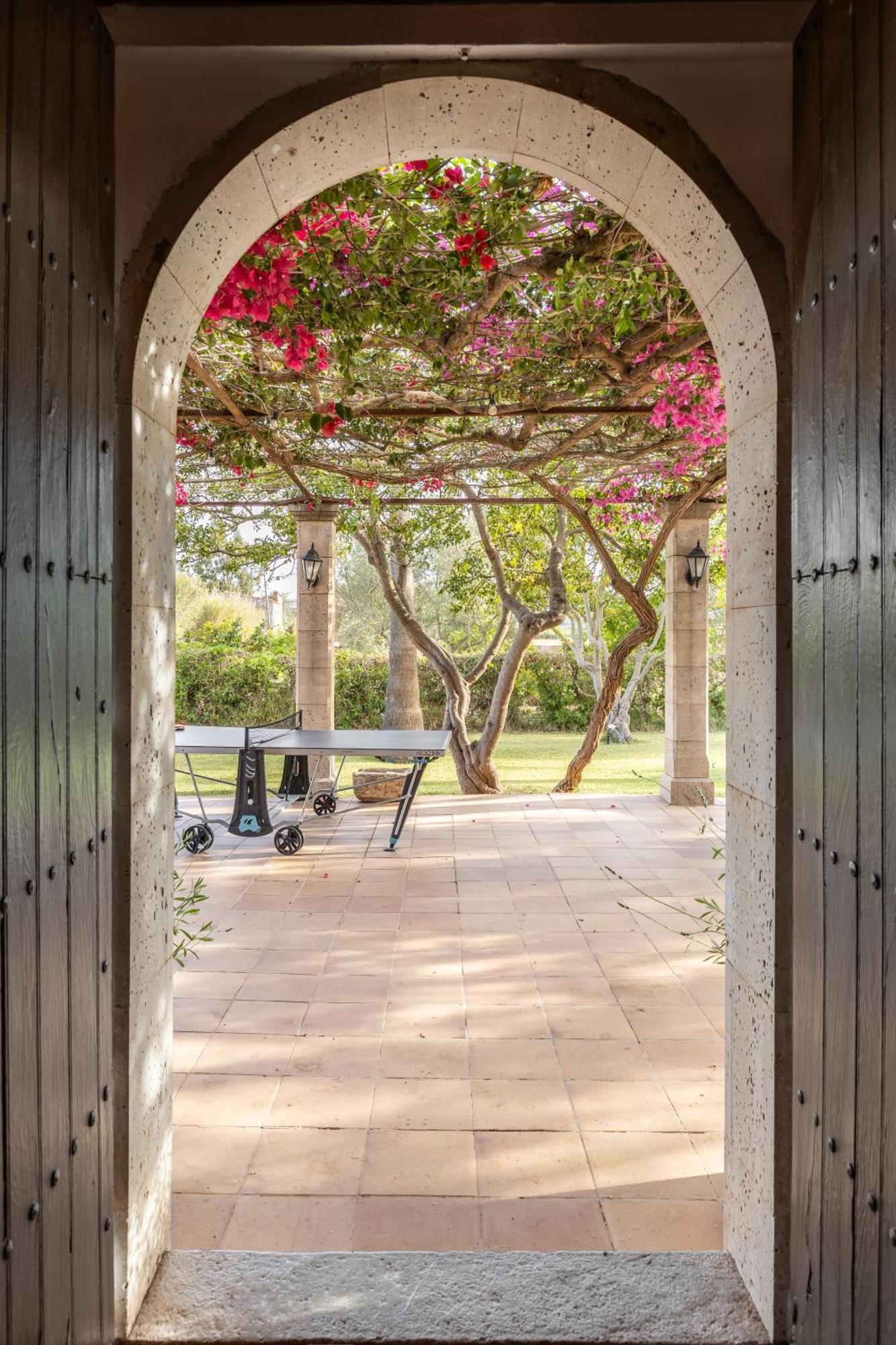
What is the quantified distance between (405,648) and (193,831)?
819cm

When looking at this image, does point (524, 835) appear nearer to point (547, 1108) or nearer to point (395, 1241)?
point (547, 1108)

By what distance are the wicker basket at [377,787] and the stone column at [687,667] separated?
7.89ft

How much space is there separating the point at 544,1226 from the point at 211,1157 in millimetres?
958

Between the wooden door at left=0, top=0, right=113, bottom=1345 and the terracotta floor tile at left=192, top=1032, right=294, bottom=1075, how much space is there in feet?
4.55

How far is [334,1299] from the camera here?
187cm

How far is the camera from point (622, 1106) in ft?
9.30

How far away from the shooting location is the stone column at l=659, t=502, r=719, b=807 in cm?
819

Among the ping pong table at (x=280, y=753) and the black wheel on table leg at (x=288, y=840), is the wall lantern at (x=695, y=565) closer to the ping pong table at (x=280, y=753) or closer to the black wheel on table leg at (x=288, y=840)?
the ping pong table at (x=280, y=753)

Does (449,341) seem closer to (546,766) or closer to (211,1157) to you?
(211,1157)

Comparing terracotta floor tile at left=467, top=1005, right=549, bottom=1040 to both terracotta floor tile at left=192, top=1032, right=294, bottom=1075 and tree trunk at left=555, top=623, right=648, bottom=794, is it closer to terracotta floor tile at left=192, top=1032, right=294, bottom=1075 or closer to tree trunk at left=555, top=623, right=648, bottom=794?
terracotta floor tile at left=192, top=1032, right=294, bottom=1075

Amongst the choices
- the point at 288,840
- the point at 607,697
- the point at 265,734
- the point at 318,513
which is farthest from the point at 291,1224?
the point at 607,697

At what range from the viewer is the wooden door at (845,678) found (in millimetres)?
1301

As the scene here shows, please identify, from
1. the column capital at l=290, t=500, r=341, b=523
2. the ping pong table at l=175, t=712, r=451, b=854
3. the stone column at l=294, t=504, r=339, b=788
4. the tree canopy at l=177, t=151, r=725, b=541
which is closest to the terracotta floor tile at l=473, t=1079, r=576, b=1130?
the tree canopy at l=177, t=151, r=725, b=541

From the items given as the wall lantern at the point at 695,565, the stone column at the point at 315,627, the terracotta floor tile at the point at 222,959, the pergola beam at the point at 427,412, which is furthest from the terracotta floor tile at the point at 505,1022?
the wall lantern at the point at 695,565
